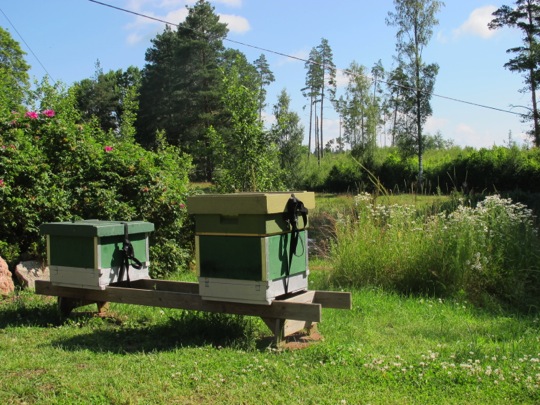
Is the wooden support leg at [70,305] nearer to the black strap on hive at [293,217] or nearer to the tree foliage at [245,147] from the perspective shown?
the black strap on hive at [293,217]

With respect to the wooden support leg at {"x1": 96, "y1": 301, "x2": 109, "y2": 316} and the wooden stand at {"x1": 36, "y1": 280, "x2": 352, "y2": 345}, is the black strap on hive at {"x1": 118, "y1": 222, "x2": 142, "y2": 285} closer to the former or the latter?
the wooden stand at {"x1": 36, "y1": 280, "x2": 352, "y2": 345}

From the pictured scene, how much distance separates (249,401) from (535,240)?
6022 mm

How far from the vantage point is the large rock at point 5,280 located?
6.75 m

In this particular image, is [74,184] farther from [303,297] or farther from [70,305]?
[303,297]

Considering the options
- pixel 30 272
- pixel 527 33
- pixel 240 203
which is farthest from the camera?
pixel 527 33

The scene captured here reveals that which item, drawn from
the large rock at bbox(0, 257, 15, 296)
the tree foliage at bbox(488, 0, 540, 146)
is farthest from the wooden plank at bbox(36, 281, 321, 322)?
the tree foliage at bbox(488, 0, 540, 146)

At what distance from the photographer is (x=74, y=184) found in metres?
7.86

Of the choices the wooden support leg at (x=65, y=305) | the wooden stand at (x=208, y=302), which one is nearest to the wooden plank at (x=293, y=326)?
the wooden stand at (x=208, y=302)

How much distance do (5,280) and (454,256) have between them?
5.88 meters

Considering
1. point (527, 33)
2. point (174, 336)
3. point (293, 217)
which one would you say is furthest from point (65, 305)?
point (527, 33)

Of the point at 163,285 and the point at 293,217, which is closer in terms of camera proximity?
the point at 293,217

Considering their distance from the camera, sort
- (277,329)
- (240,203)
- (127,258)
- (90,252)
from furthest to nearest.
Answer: (127,258) → (90,252) → (277,329) → (240,203)

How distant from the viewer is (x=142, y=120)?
47.1m

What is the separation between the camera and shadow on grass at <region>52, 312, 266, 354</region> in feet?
15.4
